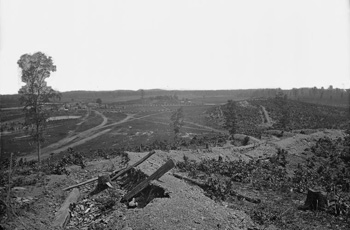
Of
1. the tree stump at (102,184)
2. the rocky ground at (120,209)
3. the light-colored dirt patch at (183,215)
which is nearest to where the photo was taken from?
the light-colored dirt patch at (183,215)

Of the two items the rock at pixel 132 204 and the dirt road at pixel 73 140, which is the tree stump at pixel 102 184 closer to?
the rock at pixel 132 204

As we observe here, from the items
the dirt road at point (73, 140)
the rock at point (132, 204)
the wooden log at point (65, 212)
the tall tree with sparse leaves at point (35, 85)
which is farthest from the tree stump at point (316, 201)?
the dirt road at point (73, 140)

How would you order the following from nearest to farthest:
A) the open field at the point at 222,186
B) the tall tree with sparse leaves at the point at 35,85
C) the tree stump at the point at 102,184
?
the open field at the point at 222,186 → the tree stump at the point at 102,184 → the tall tree with sparse leaves at the point at 35,85

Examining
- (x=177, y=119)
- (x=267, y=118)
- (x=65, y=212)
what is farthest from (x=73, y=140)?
(x=267, y=118)

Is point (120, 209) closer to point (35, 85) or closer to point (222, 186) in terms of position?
point (222, 186)

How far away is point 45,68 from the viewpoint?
18781 millimetres

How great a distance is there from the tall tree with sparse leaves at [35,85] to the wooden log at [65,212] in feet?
38.7

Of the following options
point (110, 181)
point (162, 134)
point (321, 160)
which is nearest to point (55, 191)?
point (110, 181)

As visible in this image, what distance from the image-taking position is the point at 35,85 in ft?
61.5

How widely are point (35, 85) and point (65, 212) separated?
46.0ft

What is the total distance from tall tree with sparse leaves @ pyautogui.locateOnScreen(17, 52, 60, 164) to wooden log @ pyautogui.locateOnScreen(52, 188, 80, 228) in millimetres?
11793

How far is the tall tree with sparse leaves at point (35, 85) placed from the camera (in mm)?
18203

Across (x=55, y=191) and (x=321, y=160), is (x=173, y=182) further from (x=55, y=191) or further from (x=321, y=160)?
(x=321, y=160)

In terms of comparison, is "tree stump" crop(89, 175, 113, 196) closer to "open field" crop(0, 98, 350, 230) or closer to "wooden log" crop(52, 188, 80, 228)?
"open field" crop(0, 98, 350, 230)
